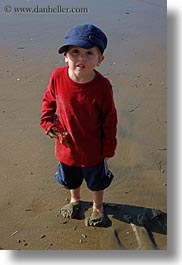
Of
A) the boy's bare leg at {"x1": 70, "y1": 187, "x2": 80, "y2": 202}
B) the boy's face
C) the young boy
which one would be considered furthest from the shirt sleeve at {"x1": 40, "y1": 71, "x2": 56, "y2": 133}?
the boy's bare leg at {"x1": 70, "y1": 187, "x2": 80, "y2": 202}

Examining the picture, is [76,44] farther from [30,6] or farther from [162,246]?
[162,246]

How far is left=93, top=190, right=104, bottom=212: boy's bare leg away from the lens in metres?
1.49

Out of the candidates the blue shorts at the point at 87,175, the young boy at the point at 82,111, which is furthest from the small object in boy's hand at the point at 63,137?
the blue shorts at the point at 87,175

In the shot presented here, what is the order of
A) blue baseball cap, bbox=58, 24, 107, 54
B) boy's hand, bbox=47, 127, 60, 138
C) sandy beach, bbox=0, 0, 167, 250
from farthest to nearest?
sandy beach, bbox=0, 0, 167, 250 → boy's hand, bbox=47, 127, 60, 138 → blue baseball cap, bbox=58, 24, 107, 54

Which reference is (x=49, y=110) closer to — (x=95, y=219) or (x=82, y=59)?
(x=82, y=59)

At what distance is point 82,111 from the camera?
130 cm

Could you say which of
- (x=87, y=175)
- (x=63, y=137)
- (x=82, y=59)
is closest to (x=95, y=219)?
(x=87, y=175)

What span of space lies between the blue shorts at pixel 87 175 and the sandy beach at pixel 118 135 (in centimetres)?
13

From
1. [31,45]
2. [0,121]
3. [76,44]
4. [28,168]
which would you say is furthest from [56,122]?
[31,45]

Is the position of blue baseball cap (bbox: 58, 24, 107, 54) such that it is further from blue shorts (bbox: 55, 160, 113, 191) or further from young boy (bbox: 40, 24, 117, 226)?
blue shorts (bbox: 55, 160, 113, 191)

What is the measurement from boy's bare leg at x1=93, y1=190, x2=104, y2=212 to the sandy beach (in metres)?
0.04

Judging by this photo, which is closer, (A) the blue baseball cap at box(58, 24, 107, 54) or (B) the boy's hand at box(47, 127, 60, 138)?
(A) the blue baseball cap at box(58, 24, 107, 54)

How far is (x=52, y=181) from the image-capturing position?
160cm

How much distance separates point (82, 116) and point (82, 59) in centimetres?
16
